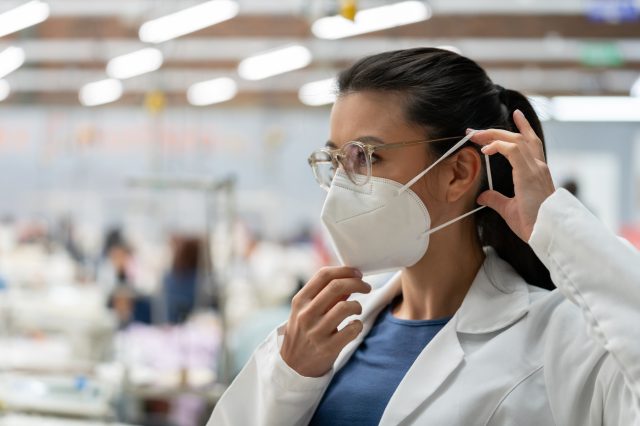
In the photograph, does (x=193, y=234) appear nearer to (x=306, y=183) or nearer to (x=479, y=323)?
(x=306, y=183)

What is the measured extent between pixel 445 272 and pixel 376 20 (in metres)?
4.00

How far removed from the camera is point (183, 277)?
5652 mm

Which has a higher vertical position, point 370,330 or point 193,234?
point 370,330

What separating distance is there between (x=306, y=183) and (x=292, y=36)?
193cm

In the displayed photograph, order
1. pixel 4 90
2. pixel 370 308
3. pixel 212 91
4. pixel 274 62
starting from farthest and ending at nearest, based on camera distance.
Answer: pixel 212 91 → pixel 274 62 → pixel 4 90 → pixel 370 308

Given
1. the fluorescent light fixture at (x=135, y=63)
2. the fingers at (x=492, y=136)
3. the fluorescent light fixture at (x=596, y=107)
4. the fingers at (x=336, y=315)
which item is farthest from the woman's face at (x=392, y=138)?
the fluorescent light fixture at (x=135, y=63)

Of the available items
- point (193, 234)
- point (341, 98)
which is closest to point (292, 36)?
point (193, 234)

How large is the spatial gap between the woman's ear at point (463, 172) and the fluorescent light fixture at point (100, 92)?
553cm

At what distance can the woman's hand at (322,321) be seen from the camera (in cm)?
166

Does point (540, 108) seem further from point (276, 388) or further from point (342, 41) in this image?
point (342, 41)

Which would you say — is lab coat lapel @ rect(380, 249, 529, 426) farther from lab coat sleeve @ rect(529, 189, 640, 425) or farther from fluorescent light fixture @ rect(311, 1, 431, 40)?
fluorescent light fixture @ rect(311, 1, 431, 40)

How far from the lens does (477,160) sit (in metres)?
1.68

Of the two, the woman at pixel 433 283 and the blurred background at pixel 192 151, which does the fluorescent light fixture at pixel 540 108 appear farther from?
the blurred background at pixel 192 151

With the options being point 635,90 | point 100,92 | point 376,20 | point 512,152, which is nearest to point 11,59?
point 100,92
